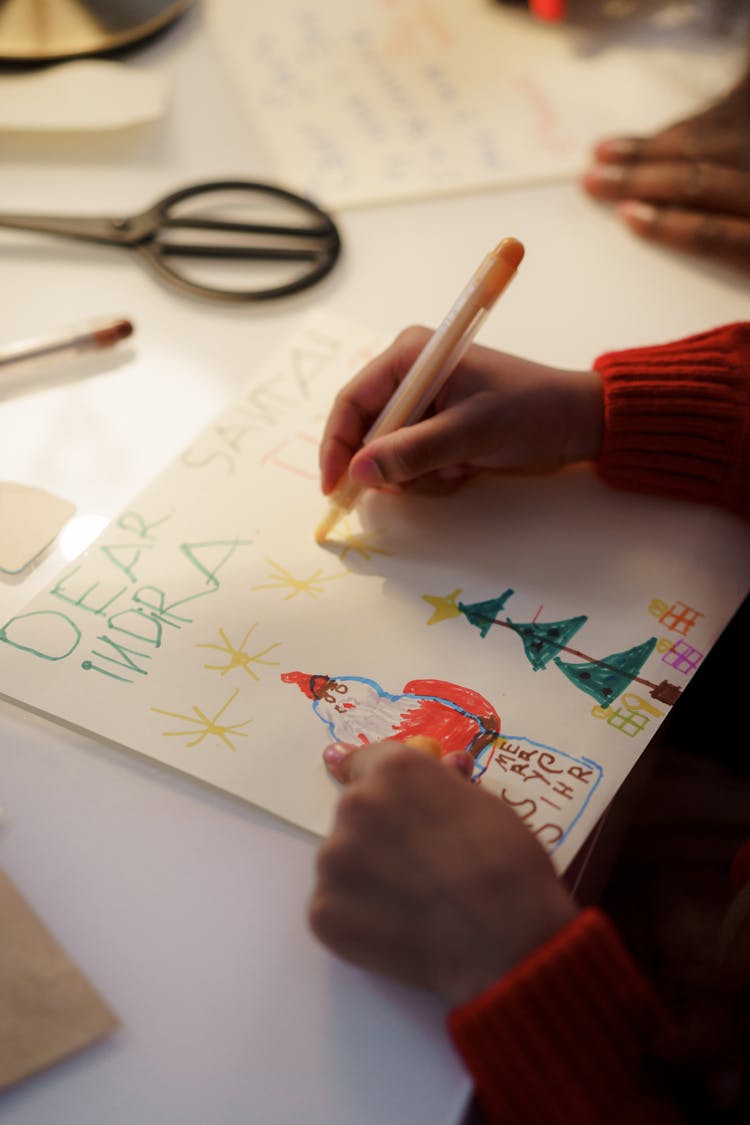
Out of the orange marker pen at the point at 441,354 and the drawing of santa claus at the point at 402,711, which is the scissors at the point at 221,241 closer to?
the orange marker pen at the point at 441,354

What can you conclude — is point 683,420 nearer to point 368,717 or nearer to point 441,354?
point 441,354

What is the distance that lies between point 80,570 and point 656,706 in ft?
1.01

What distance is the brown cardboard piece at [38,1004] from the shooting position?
0.37m

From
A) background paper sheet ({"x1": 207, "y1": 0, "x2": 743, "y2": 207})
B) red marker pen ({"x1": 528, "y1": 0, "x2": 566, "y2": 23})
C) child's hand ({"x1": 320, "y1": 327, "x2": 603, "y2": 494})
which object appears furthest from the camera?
red marker pen ({"x1": 528, "y1": 0, "x2": 566, "y2": 23})

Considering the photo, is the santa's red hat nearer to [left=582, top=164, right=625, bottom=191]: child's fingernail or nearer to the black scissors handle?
the black scissors handle

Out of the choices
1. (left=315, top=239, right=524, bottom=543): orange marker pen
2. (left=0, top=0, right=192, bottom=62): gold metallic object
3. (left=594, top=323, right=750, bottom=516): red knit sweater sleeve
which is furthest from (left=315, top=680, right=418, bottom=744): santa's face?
(left=0, top=0, right=192, bottom=62): gold metallic object

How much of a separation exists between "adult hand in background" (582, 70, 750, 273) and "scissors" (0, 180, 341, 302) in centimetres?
24

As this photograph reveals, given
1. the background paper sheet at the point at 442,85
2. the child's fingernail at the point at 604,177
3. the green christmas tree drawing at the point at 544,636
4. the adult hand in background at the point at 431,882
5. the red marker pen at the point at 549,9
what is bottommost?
the adult hand in background at the point at 431,882

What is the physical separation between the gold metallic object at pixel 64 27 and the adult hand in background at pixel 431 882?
2.28ft

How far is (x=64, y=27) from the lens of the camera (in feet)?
2.74

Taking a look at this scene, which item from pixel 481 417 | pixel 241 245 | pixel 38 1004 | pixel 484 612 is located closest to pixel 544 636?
pixel 484 612

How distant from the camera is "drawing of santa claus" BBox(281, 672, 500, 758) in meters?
0.47

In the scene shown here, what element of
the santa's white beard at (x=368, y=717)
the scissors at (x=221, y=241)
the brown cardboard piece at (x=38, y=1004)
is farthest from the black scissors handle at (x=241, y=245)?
the brown cardboard piece at (x=38, y=1004)

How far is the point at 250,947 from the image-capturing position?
1.33 feet
